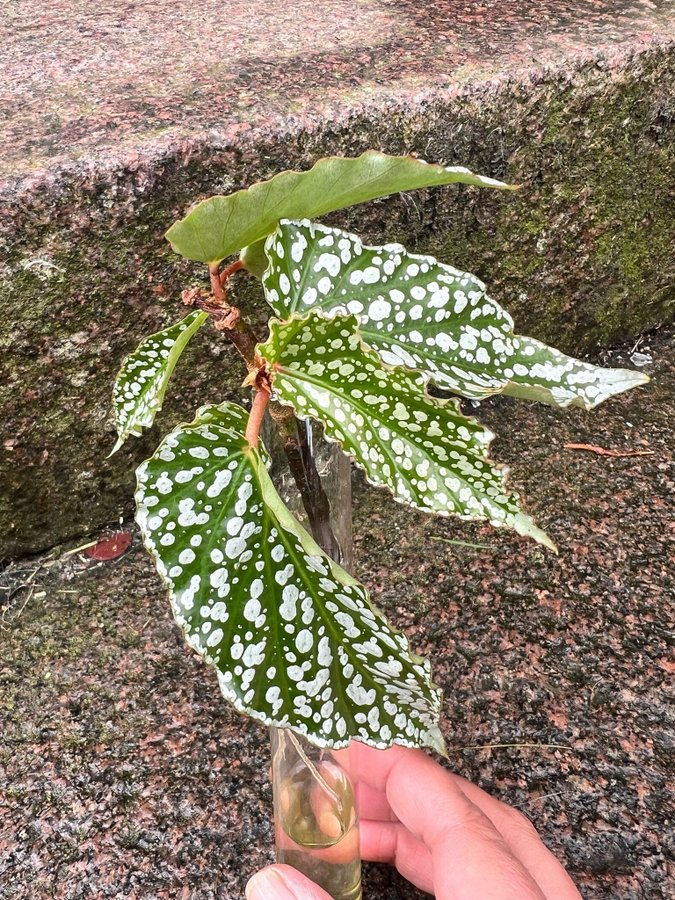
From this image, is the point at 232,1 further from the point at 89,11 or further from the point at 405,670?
the point at 405,670

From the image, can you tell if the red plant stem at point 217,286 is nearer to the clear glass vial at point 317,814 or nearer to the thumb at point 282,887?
the clear glass vial at point 317,814

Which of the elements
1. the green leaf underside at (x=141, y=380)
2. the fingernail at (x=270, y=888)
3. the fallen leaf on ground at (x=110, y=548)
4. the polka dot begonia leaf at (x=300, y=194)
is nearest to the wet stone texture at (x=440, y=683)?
the fallen leaf on ground at (x=110, y=548)

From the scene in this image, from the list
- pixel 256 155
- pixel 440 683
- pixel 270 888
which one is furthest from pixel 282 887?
pixel 256 155

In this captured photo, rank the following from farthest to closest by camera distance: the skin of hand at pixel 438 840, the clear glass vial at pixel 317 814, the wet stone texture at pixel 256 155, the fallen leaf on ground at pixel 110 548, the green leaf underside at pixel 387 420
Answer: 1. the fallen leaf on ground at pixel 110 548
2. the wet stone texture at pixel 256 155
3. the clear glass vial at pixel 317 814
4. the skin of hand at pixel 438 840
5. the green leaf underside at pixel 387 420

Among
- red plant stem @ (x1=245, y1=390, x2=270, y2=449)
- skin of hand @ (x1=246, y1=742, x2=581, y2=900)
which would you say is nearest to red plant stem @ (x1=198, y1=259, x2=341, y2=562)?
red plant stem @ (x1=245, y1=390, x2=270, y2=449)

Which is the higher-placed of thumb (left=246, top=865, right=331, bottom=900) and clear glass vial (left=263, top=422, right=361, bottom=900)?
thumb (left=246, top=865, right=331, bottom=900)

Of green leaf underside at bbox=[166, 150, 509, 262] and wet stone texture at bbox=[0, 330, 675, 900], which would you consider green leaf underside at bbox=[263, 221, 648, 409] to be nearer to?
green leaf underside at bbox=[166, 150, 509, 262]
